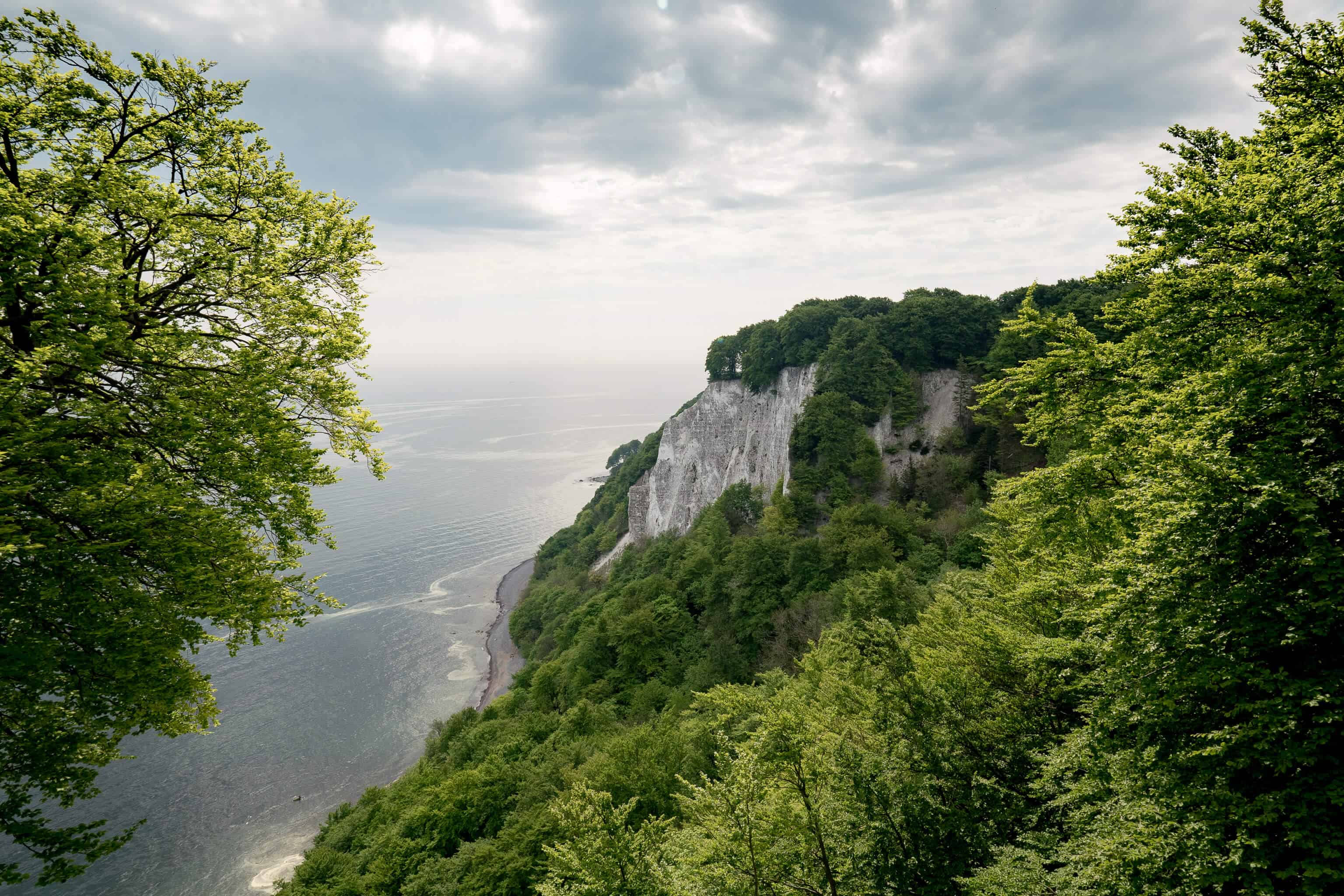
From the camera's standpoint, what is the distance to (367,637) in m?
65.8

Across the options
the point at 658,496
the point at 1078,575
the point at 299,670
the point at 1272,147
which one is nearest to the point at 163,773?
the point at 299,670

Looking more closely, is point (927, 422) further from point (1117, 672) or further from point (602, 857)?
point (602, 857)

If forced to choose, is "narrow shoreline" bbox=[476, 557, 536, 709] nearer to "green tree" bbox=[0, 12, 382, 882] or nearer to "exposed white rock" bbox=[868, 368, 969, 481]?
"exposed white rock" bbox=[868, 368, 969, 481]

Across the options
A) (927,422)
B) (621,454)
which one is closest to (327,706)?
(927,422)

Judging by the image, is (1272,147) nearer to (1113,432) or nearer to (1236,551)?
(1113,432)

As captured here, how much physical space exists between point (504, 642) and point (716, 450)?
35.6 m

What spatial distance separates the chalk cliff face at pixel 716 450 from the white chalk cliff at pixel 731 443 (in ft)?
0.32

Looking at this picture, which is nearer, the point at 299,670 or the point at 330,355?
the point at 330,355

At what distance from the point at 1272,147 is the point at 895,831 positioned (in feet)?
47.7

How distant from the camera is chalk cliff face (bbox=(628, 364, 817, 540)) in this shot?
59.6m

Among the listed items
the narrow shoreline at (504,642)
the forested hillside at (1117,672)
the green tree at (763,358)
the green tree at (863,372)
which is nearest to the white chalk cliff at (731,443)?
the green tree at (763,358)

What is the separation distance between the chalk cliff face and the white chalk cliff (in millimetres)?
98

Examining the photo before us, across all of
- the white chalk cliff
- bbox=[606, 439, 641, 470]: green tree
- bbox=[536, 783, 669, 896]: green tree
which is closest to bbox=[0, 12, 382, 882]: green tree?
bbox=[536, 783, 669, 896]: green tree

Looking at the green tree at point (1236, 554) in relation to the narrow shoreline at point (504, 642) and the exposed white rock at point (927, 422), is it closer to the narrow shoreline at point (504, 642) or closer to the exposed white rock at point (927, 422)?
the exposed white rock at point (927, 422)
